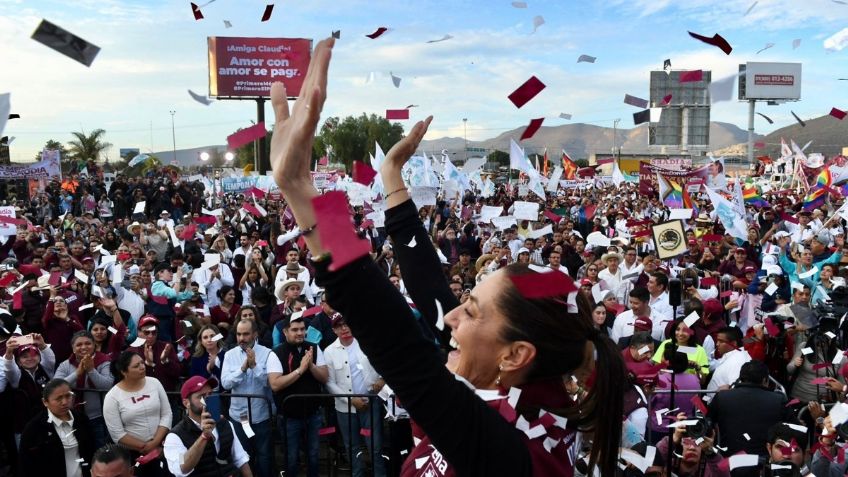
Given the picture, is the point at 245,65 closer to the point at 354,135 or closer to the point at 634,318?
the point at 354,135

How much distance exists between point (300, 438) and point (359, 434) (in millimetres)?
564

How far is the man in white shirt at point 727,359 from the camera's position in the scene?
614cm

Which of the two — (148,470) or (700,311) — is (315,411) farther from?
(700,311)

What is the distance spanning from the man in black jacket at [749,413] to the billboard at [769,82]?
282 feet

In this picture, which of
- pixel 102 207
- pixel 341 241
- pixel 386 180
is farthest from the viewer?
pixel 102 207

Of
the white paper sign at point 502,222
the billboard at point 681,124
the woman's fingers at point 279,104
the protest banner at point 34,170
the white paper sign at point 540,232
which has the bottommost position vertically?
the white paper sign at point 540,232

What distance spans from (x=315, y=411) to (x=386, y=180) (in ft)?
16.2

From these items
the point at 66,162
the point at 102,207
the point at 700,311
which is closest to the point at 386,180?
the point at 700,311

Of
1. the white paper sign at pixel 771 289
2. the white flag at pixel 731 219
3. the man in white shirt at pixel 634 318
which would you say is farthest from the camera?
the white flag at pixel 731 219

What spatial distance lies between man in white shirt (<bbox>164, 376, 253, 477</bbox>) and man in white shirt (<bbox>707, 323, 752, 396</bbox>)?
4.04m

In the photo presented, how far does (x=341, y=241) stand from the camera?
1104 millimetres

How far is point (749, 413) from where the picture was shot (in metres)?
5.30

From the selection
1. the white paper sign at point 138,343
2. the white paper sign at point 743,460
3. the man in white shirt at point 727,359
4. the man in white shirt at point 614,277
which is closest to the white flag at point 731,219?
the man in white shirt at point 614,277

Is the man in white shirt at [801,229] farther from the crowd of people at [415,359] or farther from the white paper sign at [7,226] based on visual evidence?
the white paper sign at [7,226]
